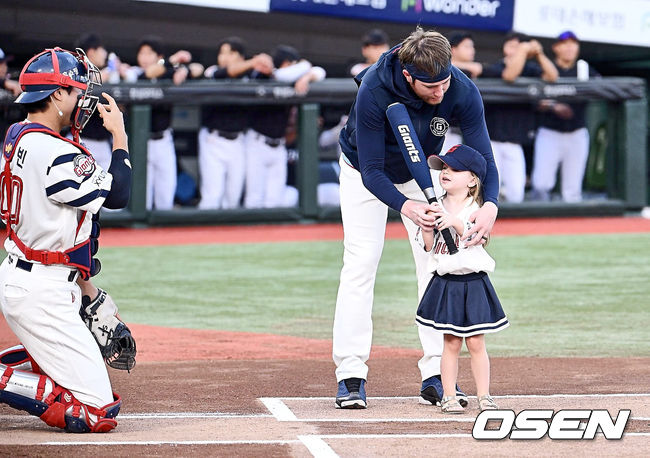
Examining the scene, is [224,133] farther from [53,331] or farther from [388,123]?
[53,331]

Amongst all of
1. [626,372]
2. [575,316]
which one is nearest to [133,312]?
[575,316]

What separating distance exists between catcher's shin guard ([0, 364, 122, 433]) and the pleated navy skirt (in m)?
1.39

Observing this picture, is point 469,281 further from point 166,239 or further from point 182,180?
point 182,180

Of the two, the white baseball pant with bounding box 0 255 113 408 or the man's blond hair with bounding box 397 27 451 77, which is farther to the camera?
the man's blond hair with bounding box 397 27 451 77

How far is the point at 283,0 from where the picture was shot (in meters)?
16.1

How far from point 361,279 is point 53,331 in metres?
1.44

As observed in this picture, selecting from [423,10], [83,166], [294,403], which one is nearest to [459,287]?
[294,403]

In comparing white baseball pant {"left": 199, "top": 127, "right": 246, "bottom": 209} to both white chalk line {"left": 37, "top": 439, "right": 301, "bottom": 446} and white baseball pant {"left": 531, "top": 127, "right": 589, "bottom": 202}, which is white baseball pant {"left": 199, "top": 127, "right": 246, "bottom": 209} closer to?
white baseball pant {"left": 531, "top": 127, "right": 589, "bottom": 202}

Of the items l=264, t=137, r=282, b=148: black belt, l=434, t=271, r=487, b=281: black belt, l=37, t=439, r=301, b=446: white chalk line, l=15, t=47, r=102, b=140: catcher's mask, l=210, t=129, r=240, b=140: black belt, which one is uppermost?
l=15, t=47, r=102, b=140: catcher's mask

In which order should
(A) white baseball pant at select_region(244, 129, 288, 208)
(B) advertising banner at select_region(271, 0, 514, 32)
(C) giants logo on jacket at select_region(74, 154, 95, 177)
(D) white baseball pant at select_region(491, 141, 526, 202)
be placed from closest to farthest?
(C) giants logo on jacket at select_region(74, 154, 95, 177)
(A) white baseball pant at select_region(244, 129, 288, 208)
(D) white baseball pant at select_region(491, 141, 526, 202)
(B) advertising banner at select_region(271, 0, 514, 32)

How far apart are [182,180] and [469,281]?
9.30 m

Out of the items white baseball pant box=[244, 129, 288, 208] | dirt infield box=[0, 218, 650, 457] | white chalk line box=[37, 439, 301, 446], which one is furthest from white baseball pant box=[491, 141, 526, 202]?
white chalk line box=[37, 439, 301, 446]

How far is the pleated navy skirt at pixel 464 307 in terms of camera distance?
476 cm

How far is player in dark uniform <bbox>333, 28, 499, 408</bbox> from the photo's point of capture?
4789 mm
